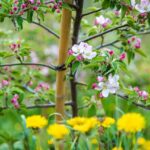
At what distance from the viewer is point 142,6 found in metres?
2.33

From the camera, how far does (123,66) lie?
2.21 meters

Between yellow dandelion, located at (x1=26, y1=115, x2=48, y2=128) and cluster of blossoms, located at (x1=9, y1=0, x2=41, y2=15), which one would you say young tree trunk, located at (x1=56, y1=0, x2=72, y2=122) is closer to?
cluster of blossoms, located at (x1=9, y1=0, x2=41, y2=15)

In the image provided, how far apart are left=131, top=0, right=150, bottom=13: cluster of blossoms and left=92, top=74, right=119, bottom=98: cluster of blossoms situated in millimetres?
352

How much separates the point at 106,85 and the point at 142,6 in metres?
0.41

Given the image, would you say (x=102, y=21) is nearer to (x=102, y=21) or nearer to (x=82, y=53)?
(x=102, y=21)

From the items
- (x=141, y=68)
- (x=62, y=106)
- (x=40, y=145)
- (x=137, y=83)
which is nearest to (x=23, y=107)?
(x=62, y=106)

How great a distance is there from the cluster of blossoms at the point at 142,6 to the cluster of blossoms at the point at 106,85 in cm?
35

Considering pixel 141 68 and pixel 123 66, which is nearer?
pixel 123 66

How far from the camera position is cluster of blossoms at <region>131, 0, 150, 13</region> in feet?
7.60

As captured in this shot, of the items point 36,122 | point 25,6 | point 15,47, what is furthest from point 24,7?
point 36,122

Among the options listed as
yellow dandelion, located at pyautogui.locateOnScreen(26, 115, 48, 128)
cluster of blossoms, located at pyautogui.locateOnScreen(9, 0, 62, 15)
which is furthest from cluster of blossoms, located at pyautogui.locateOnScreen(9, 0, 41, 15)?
yellow dandelion, located at pyautogui.locateOnScreen(26, 115, 48, 128)

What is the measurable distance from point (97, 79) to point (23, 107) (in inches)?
20.8

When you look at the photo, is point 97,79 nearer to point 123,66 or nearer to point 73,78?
point 123,66

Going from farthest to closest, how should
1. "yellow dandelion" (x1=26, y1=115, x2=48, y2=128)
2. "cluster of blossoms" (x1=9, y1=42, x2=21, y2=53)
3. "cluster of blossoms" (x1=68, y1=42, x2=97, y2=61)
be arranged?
"cluster of blossoms" (x1=9, y1=42, x2=21, y2=53) < "cluster of blossoms" (x1=68, y1=42, x2=97, y2=61) < "yellow dandelion" (x1=26, y1=115, x2=48, y2=128)
